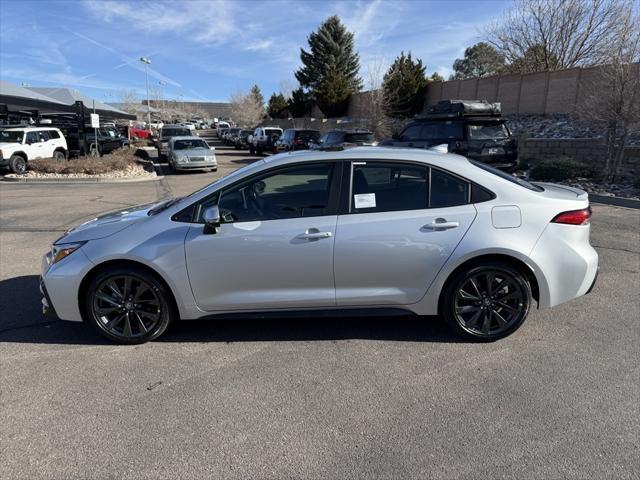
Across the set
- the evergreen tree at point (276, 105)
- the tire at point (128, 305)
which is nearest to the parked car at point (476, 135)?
the tire at point (128, 305)

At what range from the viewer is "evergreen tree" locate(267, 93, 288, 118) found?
6266 cm

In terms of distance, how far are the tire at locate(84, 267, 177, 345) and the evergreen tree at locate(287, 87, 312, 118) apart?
52195 mm

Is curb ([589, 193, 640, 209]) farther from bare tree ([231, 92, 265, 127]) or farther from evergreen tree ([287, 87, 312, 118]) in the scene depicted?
bare tree ([231, 92, 265, 127])

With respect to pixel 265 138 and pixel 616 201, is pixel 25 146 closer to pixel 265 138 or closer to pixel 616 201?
pixel 265 138

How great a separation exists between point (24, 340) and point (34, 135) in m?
19.4

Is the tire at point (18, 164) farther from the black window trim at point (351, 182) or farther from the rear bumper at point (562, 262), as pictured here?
the rear bumper at point (562, 262)

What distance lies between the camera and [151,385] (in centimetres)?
339

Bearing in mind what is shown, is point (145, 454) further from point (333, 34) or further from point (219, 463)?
point (333, 34)

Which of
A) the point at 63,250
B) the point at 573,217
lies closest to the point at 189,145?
the point at 63,250

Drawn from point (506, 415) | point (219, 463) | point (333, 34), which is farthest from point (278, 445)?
Answer: point (333, 34)

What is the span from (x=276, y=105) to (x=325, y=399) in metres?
63.9

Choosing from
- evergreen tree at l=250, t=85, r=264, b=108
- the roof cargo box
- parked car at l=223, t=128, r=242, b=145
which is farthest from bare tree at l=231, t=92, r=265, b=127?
the roof cargo box

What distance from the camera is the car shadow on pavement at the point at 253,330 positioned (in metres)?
4.09

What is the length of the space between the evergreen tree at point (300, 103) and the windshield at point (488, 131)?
1716 inches
